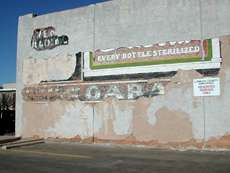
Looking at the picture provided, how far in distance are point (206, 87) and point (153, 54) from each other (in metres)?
3.12

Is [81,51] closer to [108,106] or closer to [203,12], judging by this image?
[108,106]

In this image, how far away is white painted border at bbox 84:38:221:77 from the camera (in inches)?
669

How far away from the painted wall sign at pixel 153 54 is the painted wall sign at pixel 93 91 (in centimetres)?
103

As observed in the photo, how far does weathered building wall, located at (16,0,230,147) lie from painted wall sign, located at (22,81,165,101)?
275mm

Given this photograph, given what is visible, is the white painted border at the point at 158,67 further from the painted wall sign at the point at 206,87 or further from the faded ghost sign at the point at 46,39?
the faded ghost sign at the point at 46,39

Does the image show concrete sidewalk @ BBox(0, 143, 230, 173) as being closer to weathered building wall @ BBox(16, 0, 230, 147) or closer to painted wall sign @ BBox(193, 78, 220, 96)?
weathered building wall @ BBox(16, 0, 230, 147)

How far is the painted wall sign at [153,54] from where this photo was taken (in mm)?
17484

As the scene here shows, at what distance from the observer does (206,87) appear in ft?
55.9

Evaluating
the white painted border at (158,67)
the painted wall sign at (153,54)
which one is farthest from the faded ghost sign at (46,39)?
the painted wall sign at (153,54)

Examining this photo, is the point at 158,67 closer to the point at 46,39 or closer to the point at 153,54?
the point at 153,54

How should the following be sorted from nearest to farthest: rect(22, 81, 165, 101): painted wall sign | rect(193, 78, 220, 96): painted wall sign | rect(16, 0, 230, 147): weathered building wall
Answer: rect(193, 78, 220, 96): painted wall sign, rect(16, 0, 230, 147): weathered building wall, rect(22, 81, 165, 101): painted wall sign

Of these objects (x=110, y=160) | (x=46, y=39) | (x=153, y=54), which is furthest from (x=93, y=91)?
(x=110, y=160)

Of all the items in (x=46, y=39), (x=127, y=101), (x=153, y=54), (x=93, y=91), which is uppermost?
(x=46, y=39)

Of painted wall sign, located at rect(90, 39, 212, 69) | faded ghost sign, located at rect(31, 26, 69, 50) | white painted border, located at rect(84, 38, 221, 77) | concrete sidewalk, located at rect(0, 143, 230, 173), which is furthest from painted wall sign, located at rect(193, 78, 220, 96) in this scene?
faded ghost sign, located at rect(31, 26, 69, 50)
